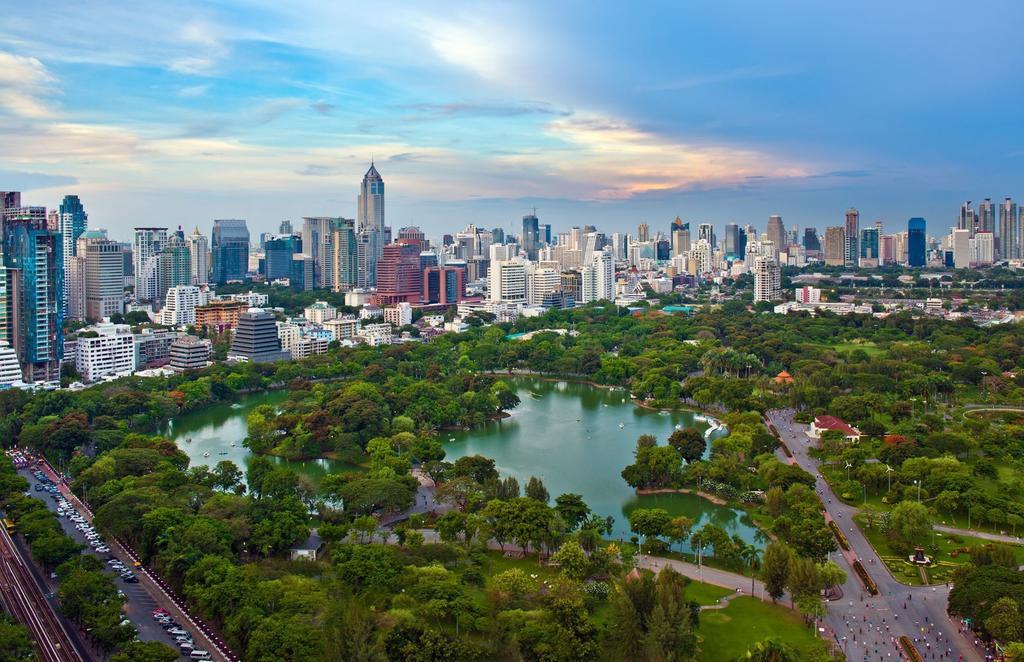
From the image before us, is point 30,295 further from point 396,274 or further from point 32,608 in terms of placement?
point 396,274

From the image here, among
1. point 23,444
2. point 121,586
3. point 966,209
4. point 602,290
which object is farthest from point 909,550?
point 966,209

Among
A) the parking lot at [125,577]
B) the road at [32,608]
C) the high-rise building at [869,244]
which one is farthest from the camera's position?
the high-rise building at [869,244]

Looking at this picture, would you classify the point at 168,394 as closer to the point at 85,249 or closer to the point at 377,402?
the point at 377,402

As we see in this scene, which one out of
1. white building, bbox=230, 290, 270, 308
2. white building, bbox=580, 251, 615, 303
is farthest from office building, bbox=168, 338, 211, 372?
white building, bbox=580, 251, 615, 303

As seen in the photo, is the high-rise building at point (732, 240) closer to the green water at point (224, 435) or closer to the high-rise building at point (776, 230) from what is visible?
the high-rise building at point (776, 230)

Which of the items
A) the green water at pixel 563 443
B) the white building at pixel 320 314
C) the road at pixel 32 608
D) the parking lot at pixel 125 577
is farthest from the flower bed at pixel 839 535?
the white building at pixel 320 314

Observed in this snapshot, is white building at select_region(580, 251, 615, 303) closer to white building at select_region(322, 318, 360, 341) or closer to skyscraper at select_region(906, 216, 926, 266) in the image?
white building at select_region(322, 318, 360, 341)
